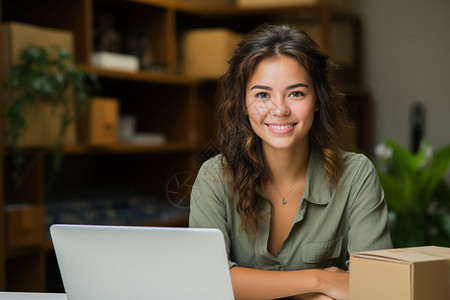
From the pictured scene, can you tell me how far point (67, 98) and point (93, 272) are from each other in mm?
1770

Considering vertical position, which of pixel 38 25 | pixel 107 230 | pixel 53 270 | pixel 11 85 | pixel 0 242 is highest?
pixel 38 25

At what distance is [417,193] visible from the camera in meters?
3.58

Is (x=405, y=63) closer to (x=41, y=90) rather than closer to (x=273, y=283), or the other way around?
(x=41, y=90)

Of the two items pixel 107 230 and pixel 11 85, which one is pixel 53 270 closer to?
pixel 11 85

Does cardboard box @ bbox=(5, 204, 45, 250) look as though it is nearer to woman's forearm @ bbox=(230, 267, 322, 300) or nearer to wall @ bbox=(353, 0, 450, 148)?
woman's forearm @ bbox=(230, 267, 322, 300)

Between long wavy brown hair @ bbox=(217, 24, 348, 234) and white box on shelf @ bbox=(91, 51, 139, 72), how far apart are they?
1531 mm

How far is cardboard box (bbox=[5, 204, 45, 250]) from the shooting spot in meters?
2.59

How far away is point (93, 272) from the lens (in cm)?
118

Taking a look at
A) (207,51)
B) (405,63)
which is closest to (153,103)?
(207,51)

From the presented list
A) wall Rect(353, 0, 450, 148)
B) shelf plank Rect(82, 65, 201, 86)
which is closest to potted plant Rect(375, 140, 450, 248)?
wall Rect(353, 0, 450, 148)

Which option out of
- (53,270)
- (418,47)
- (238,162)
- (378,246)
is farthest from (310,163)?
(418,47)

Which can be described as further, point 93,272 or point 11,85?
point 11,85

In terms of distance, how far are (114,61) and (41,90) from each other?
2.30 ft

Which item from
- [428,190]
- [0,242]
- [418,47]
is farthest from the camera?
[418,47]
